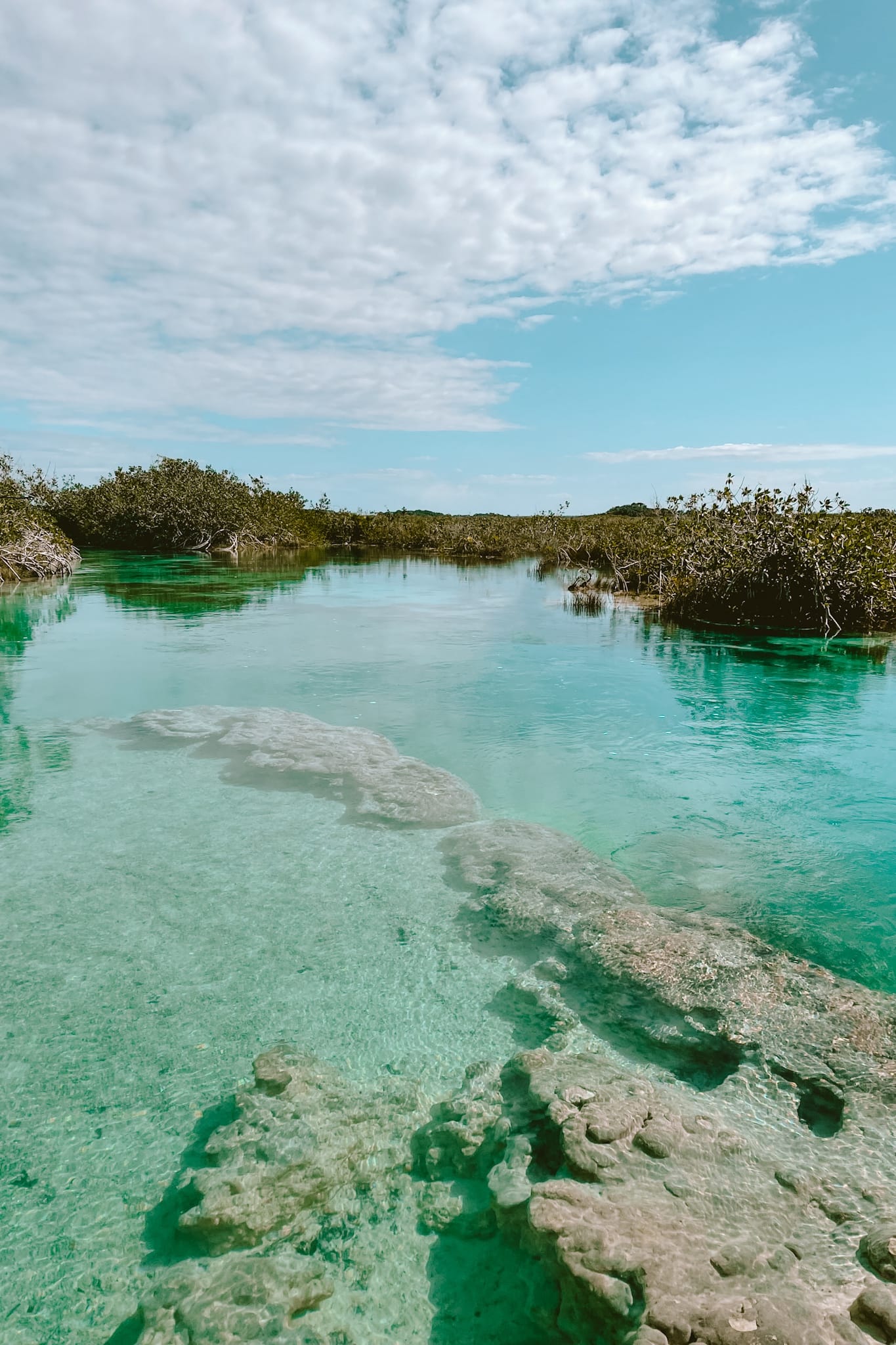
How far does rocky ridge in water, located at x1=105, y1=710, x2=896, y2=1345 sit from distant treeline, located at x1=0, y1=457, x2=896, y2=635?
14720 millimetres

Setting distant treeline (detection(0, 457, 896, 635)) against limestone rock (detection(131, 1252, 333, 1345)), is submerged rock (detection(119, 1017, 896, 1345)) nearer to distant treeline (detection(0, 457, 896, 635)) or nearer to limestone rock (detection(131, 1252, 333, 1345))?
limestone rock (detection(131, 1252, 333, 1345))

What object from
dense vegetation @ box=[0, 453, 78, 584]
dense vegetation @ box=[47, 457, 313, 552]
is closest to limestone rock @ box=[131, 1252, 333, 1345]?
dense vegetation @ box=[0, 453, 78, 584]

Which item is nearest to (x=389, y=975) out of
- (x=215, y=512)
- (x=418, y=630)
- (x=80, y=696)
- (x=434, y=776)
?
(x=434, y=776)

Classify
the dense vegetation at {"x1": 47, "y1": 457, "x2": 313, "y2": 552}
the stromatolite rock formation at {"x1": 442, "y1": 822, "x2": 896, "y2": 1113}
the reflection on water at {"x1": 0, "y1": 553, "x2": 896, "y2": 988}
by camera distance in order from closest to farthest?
the stromatolite rock formation at {"x1": 442, "y1": 822, "x2": 896, "y2": 1113} < the reflection on water at {"x1": 0, "y1": 553, "x2": 896, "y2": 988} < the dense vegetation at {"x1": 47, "y1": 457, "x2": 313, "y2": 552}

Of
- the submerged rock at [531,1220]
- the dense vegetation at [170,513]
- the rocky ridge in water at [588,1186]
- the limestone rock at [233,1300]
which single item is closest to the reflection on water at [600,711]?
the rocky ridge in water at [588,1186]

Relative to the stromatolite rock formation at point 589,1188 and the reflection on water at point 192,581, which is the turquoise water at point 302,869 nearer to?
the stromatolite rock formation at point 589,1188

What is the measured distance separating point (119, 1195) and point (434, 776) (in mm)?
5082

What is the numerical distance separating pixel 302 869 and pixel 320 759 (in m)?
2.52

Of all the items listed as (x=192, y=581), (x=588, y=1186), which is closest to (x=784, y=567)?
(x=588, y=1186)

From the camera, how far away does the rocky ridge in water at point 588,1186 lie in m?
2.29

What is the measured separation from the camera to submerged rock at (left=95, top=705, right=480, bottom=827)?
7.07 m

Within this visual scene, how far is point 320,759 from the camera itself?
826 cm

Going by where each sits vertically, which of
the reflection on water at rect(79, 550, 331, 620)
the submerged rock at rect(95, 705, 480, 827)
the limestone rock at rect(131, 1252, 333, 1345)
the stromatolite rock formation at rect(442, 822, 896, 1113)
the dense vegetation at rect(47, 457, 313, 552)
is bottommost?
the limestone rock at rect(131, 1252, 333, 1345)

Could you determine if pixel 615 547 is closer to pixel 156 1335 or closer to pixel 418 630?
pixel 418 630
